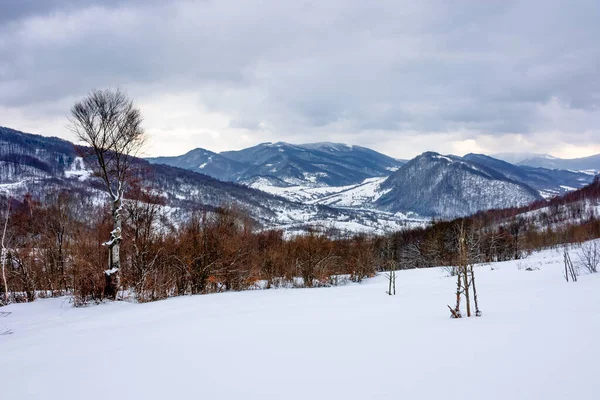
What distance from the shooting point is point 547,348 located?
5.15 metres

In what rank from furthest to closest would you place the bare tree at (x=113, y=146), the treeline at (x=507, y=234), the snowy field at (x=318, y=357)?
the treeline at (x=507, y=234), the bare tree at (x=113, y=146), the snowy field at (x=318, y=357)

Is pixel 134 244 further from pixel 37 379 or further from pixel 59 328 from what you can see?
pixel 37 379

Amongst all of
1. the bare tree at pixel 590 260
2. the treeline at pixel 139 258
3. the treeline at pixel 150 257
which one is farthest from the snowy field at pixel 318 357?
the bare tree at pixel 590 260

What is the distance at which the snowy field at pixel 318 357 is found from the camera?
4.18 metres

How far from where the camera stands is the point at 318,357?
5.43 metres

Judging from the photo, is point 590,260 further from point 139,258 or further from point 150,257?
point 139,258

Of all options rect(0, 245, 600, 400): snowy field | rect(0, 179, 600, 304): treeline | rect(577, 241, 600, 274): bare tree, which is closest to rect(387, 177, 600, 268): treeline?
rect(577, 241, 600, 274): bare tree

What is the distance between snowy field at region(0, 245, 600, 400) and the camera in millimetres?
4176

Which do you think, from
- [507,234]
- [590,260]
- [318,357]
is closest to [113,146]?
[318,357]

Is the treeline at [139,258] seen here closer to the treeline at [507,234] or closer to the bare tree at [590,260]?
the treeline at [507,234]

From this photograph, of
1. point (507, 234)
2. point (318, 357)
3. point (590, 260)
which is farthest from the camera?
point (507, 234)

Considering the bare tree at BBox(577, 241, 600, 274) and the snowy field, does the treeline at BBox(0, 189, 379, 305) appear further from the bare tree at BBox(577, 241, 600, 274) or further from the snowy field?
the bare tree at BBox(577, 241, 600, 274)

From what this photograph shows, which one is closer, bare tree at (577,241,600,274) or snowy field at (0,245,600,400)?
snowy field at (0,245,600,400)

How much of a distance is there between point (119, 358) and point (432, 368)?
5133 millimetres
